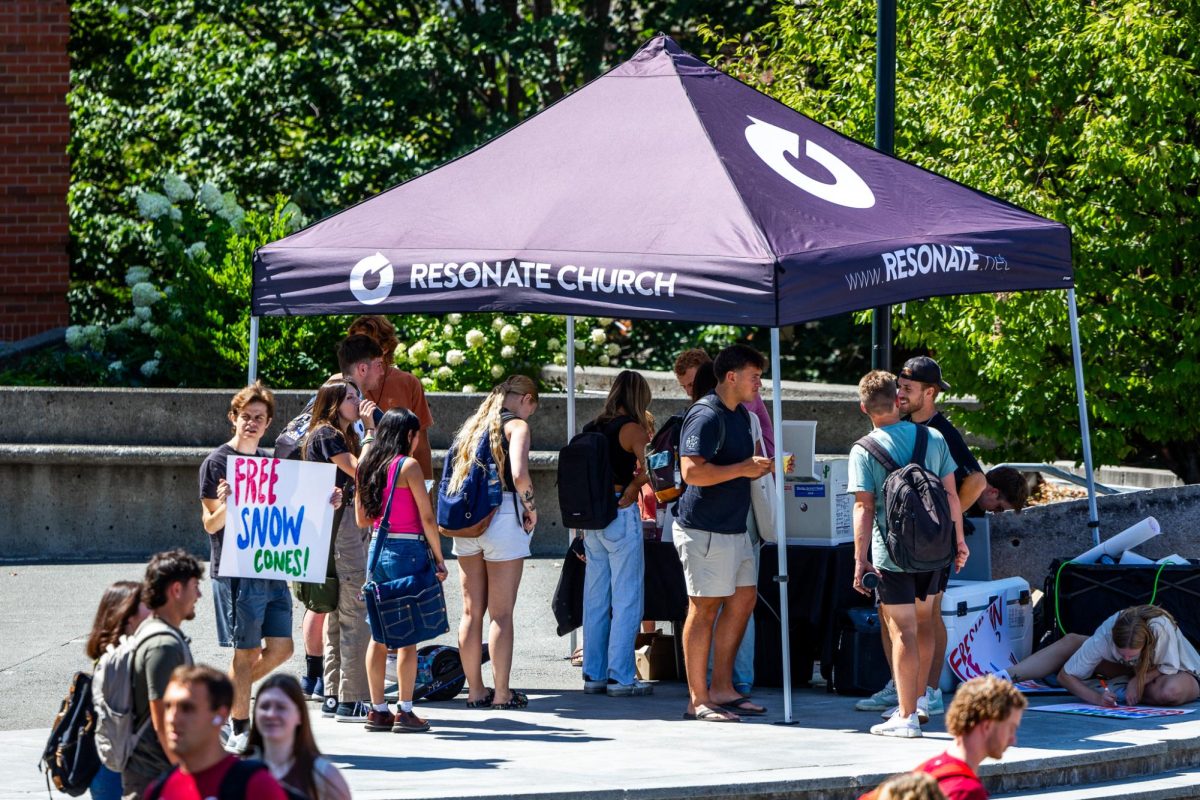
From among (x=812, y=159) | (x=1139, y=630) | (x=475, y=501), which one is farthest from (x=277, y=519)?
(x=1139, y=630)

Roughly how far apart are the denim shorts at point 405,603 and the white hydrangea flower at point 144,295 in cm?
997

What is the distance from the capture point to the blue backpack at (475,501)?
9.05 metres

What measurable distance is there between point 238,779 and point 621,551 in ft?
16.5

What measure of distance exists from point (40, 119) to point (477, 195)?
1037cm

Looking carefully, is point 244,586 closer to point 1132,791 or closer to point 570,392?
point 570,392

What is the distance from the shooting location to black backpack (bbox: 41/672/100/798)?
18.9 ft

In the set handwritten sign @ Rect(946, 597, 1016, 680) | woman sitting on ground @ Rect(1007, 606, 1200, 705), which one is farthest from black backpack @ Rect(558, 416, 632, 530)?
woman sitting on ground @ Rect(1007, 606, 1200, 705)

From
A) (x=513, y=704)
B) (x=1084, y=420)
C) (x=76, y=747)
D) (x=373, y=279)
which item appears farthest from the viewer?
(x=1084, y=420)

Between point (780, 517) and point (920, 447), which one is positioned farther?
point (780, 517)

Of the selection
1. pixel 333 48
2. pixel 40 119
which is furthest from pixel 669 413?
pixel 333 48

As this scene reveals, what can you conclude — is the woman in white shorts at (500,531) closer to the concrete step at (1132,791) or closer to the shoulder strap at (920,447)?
the shoulder strap at (920,447)

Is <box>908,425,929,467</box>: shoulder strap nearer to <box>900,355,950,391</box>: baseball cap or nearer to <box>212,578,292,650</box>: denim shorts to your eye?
<box>900,355,950,391</box>: baseball cap

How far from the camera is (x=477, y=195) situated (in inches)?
391

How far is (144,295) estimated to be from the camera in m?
17.7
